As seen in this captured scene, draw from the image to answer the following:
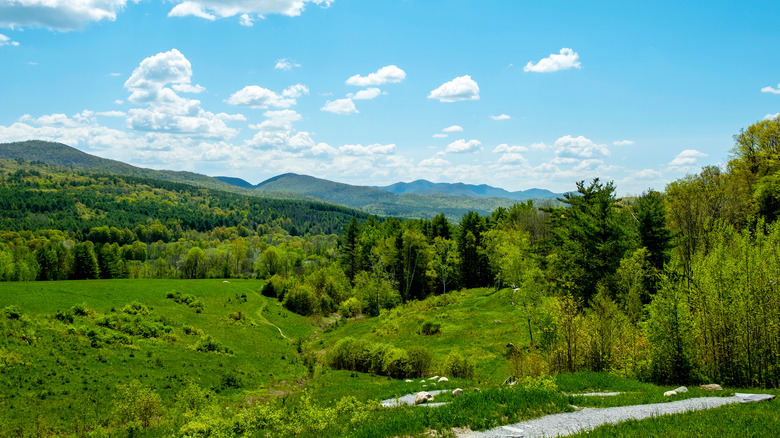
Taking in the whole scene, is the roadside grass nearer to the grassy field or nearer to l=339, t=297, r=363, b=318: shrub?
the grassy field

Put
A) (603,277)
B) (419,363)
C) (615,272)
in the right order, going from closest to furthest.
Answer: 1. (419,363)
2. (615,272)
3. (603,277)

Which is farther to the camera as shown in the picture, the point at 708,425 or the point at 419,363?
the point at 419,363

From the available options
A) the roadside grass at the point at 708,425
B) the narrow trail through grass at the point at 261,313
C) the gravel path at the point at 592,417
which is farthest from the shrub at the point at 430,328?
the roadside grass at the point at 708,425

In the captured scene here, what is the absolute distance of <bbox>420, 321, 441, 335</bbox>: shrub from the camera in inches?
1863

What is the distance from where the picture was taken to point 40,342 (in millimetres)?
33594

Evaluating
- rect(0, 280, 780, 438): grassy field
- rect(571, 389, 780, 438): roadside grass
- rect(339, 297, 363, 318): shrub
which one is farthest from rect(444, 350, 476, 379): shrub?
rect(339, 297, 363, 318): shrub

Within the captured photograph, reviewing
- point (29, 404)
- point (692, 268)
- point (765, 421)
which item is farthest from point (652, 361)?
point (29, 404)

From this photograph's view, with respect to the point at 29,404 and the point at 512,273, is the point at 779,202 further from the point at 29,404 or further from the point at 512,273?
the point at 29,404

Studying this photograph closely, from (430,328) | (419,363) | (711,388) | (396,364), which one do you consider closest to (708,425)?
(711,388)

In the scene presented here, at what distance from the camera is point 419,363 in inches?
1302

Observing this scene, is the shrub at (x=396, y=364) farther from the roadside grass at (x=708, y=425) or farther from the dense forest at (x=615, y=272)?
the roadside grass at (x=708, y=425)

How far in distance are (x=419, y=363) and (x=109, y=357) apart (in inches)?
1060

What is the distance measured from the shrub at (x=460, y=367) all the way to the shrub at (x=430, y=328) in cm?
1657

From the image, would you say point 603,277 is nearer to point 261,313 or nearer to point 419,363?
point 419,363
